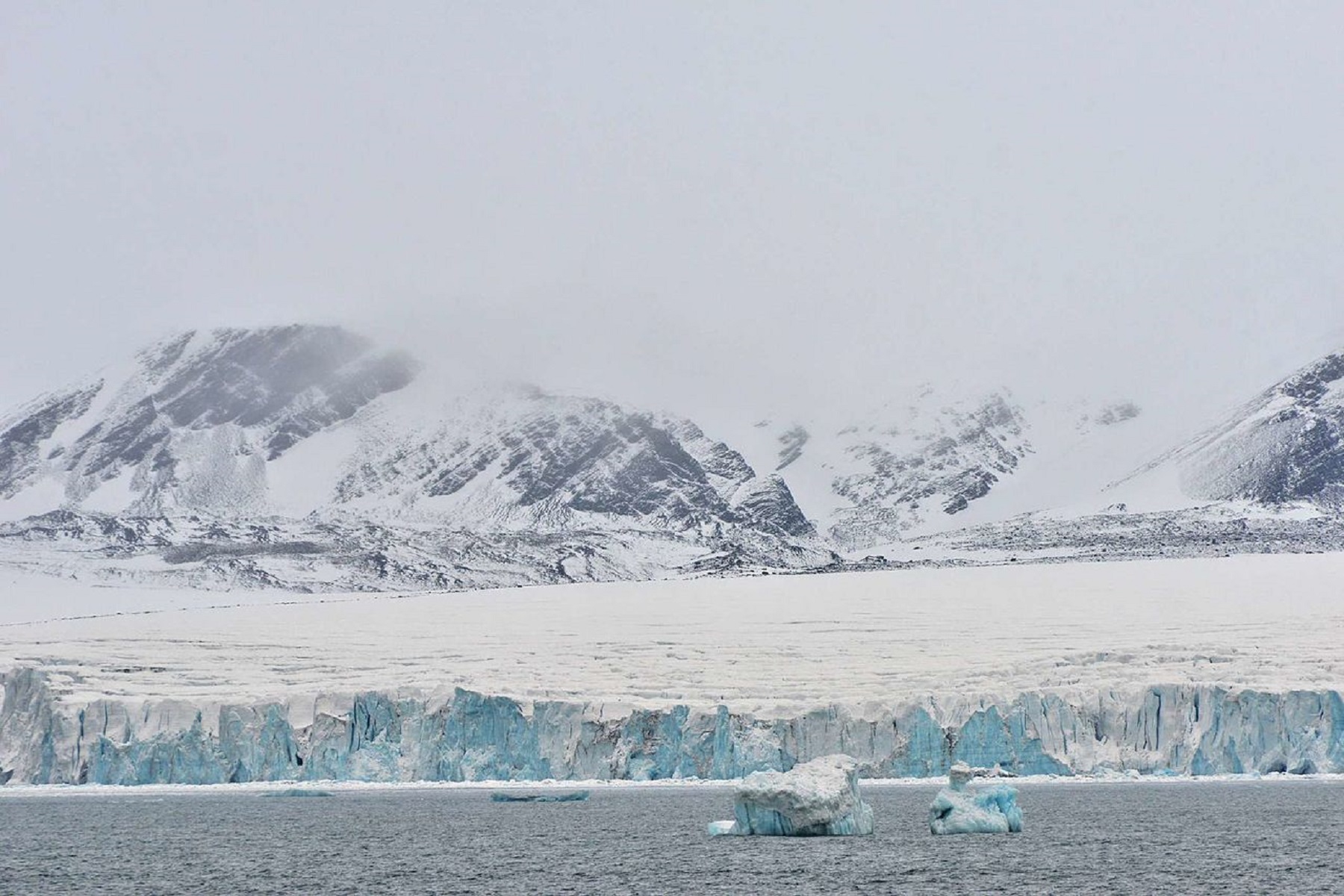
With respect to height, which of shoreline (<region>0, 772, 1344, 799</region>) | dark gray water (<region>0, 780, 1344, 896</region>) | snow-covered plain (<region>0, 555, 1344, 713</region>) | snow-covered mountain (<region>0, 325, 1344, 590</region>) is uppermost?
snow-covered mountain (<region>0, 325, 1344, 590</region>)

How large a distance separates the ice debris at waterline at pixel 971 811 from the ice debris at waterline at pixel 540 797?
11.9 meters

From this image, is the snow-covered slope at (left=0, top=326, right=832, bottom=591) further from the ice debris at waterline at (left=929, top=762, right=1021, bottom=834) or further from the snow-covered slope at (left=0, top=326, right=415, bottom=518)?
the ice debris at waterline at (left=929, top=762, right=1021, bottom=834)

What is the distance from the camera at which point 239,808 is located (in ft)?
147

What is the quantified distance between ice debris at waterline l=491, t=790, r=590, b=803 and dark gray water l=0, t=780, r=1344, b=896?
33 centimetres

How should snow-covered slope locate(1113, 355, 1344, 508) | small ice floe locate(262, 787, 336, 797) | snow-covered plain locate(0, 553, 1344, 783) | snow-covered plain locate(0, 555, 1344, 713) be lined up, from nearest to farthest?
small ice floe locate(262, 787, 336, 797), snow-covered plain locate(0, 553, 1344, 783), snow-covered plain locate(0, 555, 1344, 713), snow-covered slope locate(1113, 355, 1344, 508)

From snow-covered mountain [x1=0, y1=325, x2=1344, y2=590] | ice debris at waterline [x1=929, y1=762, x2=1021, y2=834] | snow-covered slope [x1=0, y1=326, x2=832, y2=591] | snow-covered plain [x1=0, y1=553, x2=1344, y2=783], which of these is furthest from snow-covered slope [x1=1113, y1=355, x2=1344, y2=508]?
ice debris at waterline [x1=929, y1=762, x2=1021, y2=834]

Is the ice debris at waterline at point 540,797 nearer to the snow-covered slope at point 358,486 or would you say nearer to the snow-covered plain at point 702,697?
the snow-covered plain at point 702,697

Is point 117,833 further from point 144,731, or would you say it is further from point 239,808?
point 144,731

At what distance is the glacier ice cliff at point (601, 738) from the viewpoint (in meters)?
46.0

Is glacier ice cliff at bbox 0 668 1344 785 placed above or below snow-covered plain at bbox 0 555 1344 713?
below

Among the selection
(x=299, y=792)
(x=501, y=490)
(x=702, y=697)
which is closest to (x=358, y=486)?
(x=501, y=490)

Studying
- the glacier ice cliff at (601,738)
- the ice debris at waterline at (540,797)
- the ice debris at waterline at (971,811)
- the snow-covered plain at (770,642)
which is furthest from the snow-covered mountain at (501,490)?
the ice debris at waterline at (971,811)

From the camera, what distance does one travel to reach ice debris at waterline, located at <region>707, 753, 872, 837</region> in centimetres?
3247

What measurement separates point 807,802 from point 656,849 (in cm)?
293
